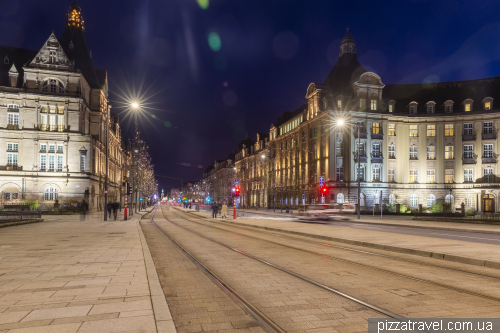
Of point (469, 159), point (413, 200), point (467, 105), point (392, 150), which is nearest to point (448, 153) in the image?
→ point (469, 159)

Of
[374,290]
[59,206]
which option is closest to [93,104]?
[59,206]

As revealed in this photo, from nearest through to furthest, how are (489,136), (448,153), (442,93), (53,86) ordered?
(53,86)
(489,136)
(448,153)
(442,93)

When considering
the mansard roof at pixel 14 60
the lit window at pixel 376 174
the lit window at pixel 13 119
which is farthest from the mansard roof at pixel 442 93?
the mansard roof at pixel 14 60

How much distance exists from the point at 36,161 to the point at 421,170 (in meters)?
62.3

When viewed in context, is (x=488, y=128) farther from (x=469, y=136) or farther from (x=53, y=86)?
(x=53, y=86)

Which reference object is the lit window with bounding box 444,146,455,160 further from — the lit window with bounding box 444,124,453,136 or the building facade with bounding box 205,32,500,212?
the lit window with bounding box 444,124,453,136

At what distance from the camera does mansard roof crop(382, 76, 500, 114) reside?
6456 centimetres

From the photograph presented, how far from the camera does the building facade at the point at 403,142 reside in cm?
6141

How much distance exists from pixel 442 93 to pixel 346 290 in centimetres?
7116

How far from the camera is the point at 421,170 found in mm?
65438

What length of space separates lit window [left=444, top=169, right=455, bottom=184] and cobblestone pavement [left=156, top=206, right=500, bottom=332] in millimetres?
60849

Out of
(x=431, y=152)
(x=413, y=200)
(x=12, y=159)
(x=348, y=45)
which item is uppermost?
(x=348, y=45)

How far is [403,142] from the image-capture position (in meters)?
65.7

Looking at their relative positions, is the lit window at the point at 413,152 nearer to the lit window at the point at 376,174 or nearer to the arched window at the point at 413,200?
the arched window at the point at 413,200
